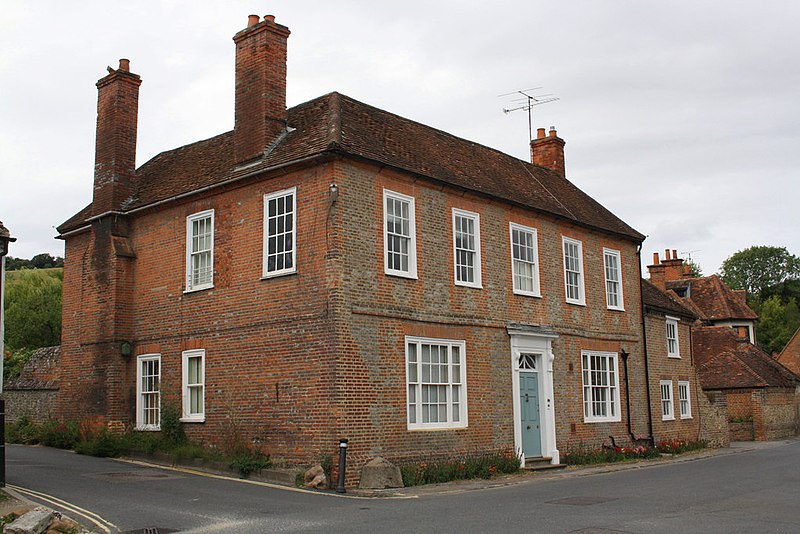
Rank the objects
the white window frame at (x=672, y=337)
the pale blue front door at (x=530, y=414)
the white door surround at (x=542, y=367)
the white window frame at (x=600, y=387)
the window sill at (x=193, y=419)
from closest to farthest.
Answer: the window sill at (x=193, y=419)
the white door surround at (x=542, y=367)
the pale blue front door at (x=530, y=414)
the white window frame at (x=600, y=387)
the white window frame at (x=672, y=337)

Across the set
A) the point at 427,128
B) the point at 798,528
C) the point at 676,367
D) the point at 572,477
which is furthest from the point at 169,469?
the point at 676,367

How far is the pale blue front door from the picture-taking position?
68.0 ft

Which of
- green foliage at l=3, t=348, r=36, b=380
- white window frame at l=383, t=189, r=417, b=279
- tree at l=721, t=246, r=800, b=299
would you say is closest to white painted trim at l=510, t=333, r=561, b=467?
white window frame at l=383, t=189, r=417, b=279

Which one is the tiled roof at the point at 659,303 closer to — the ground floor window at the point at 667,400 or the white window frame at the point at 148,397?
the ground floor window at the point at 667,400

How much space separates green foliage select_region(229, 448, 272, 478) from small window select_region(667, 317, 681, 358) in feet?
55.2

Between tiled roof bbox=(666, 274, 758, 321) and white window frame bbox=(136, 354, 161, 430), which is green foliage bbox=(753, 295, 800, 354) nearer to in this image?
tiled roof bbox=(666, 274, 758, 321)

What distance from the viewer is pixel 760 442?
3597cm

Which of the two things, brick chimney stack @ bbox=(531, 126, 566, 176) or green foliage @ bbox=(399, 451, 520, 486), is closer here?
green foliage @ bbox=(399, 451, 520, 486)

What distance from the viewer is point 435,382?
60.2 ft

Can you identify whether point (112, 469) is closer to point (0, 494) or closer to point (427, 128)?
point (0, 494)

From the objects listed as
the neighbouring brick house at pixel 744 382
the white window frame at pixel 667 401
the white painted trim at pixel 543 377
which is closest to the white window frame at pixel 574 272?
the white painted trim at pixel 543 377

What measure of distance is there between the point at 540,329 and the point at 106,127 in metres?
13.1

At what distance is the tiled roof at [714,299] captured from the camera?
50031 mm

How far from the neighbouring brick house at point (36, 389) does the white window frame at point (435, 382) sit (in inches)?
527
